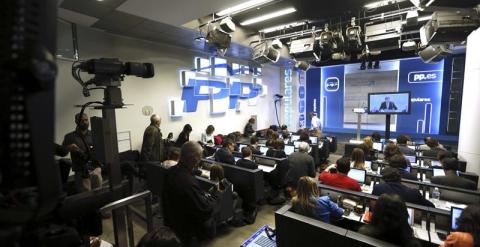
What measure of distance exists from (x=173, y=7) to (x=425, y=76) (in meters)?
9.23

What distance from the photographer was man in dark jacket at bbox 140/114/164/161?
4.41 m

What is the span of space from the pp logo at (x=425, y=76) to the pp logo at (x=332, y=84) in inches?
101

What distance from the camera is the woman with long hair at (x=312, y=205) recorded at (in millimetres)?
2289

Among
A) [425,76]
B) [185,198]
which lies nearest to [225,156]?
[185,198]

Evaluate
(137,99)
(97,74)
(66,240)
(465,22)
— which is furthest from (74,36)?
(465,22)

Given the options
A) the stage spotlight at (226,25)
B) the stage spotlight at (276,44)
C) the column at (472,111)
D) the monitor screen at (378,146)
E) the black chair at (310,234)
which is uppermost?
the stage spotlight at (276,44)

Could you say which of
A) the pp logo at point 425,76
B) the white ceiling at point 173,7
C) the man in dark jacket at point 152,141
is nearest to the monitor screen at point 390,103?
the pp logo at point 425,76

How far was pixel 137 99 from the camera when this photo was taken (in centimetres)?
527

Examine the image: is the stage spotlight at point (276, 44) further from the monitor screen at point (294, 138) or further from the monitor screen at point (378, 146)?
the monitor screen at point (378, 146)

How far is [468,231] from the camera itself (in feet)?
5.38

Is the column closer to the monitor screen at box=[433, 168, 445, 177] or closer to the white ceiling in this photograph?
the monitor screen at box=[433, 168, 445, 177]

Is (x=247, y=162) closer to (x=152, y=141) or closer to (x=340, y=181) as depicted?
(x=340, y=181)

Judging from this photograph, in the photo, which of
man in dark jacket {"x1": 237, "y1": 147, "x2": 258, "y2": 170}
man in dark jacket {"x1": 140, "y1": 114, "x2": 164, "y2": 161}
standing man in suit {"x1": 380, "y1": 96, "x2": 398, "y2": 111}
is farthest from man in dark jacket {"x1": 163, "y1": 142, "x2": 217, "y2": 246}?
standing man in suit {"x1": 380, "y1": 96, "x2": 398, "y2": 111}

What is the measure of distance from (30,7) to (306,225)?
2235mm
